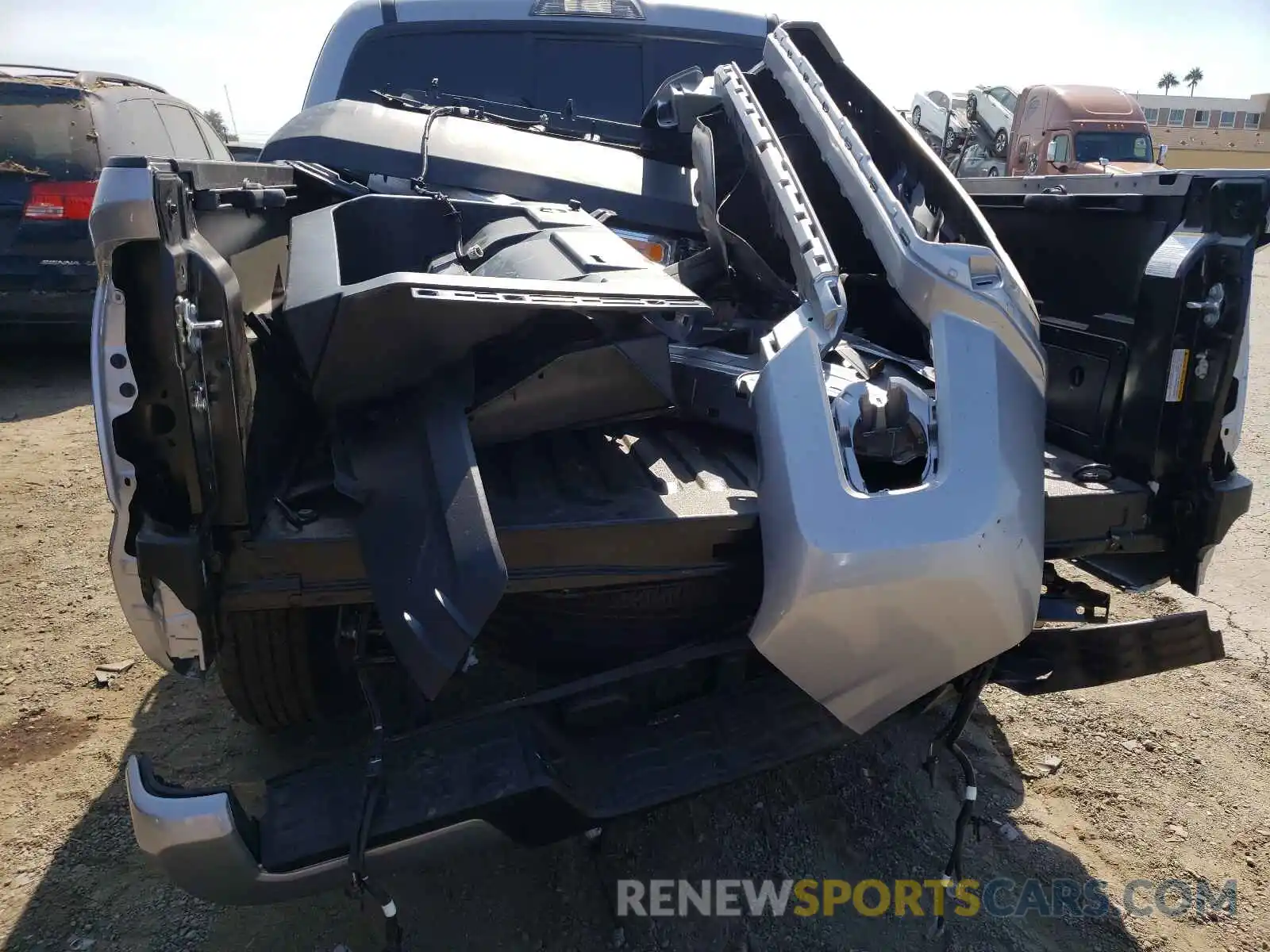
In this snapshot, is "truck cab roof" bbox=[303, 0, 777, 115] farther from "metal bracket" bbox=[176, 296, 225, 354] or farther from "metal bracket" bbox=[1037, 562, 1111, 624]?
"metal bracket" bbox=[1037, 562, 1111, 624]

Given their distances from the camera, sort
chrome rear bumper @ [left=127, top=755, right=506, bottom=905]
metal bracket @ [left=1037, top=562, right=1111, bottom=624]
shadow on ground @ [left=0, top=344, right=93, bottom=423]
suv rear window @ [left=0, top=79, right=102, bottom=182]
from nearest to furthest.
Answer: chrome rear bumper @ [left=127, top=755, right=506, bottom=905], metal bracket @ [left=1037, top=562, right=1111, bottom=624], suv rear window @ [left=0, top=79, right=102, bottom=182], shadow on ground @ [left=0, top=344, right=93, bottom=423]

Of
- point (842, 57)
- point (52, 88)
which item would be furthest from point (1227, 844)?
point (52, 88)

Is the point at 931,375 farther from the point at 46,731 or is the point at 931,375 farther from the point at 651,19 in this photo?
the point at 651,19

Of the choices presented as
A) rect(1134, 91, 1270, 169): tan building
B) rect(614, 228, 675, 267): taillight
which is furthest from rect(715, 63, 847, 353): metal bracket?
rect(1134, 91, 1270, 169): tan building

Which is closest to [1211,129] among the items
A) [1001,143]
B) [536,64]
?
[1001,143]

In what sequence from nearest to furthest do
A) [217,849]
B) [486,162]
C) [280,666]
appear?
[217,849] → [280,666] → [486,162]

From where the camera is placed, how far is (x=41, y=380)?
248 inches

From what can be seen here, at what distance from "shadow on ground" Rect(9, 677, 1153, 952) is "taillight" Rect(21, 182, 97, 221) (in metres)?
4.39

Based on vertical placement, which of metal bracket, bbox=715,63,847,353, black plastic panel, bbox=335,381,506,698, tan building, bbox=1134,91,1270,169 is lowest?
black plastic panel, bbox=335,381,506,698

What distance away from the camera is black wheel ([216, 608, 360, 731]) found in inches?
84.7

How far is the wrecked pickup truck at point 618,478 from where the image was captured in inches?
64.6

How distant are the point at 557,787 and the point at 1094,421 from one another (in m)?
1.73

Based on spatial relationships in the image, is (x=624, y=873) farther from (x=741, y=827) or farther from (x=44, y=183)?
(x=44, y=183)

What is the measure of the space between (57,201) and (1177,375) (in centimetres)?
634
